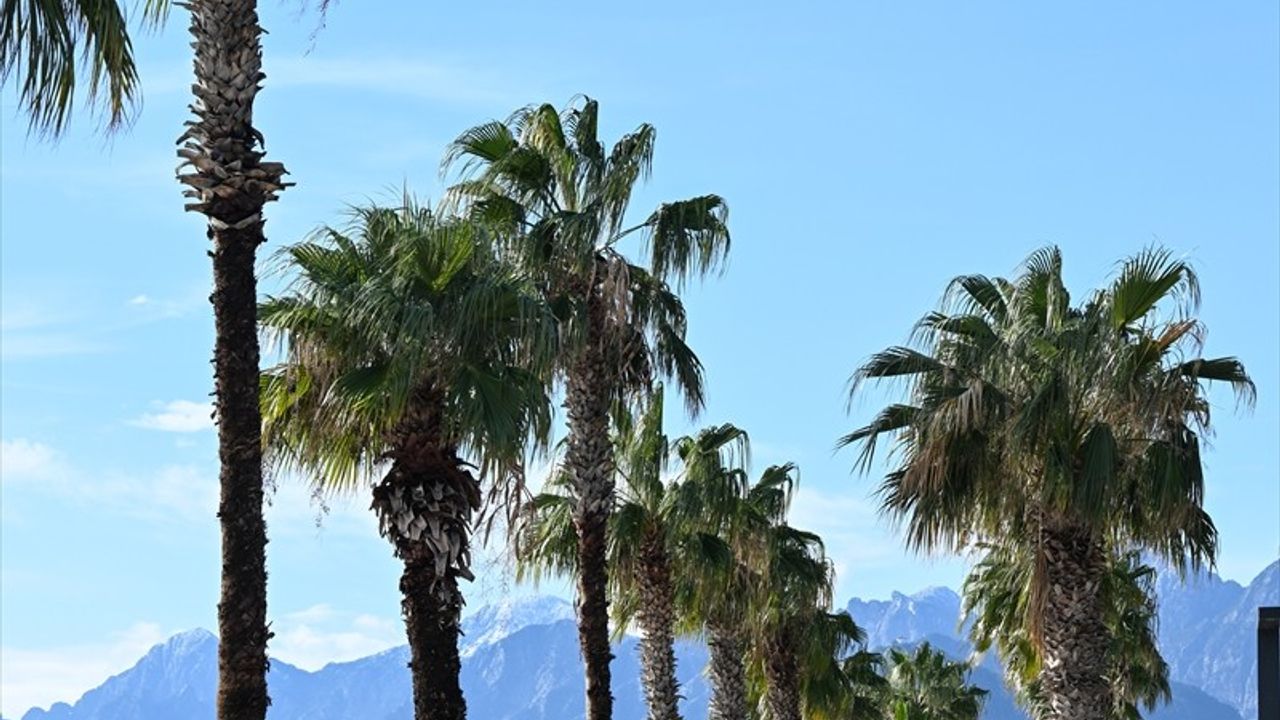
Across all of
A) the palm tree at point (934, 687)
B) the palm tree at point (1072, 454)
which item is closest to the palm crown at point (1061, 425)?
the palm tree at point (1072, 454)

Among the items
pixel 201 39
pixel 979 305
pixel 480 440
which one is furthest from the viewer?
pixel 979 305

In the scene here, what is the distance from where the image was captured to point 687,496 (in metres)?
Answer: 34.1

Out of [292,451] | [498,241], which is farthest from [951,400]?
[292,451]

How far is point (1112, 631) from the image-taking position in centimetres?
4188

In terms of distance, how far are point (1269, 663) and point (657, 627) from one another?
20.2 m

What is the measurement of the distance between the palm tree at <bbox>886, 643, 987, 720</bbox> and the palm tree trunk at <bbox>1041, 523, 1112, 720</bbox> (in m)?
36.0

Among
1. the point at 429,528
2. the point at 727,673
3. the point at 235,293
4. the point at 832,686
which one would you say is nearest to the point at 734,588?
the point at 727,673

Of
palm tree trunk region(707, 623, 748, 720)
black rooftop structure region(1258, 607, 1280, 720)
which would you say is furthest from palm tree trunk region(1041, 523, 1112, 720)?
palm tree trunk region(707, 623, 748, 720)

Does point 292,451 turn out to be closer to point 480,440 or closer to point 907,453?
point 480,440

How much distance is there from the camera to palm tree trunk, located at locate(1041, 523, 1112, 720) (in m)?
25.4

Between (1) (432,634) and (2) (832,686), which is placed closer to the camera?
(1) (432,634)

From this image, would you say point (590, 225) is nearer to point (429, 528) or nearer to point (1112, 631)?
point (429, 528)

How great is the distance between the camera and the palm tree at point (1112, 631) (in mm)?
36375

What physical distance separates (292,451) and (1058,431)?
29.1 ft
